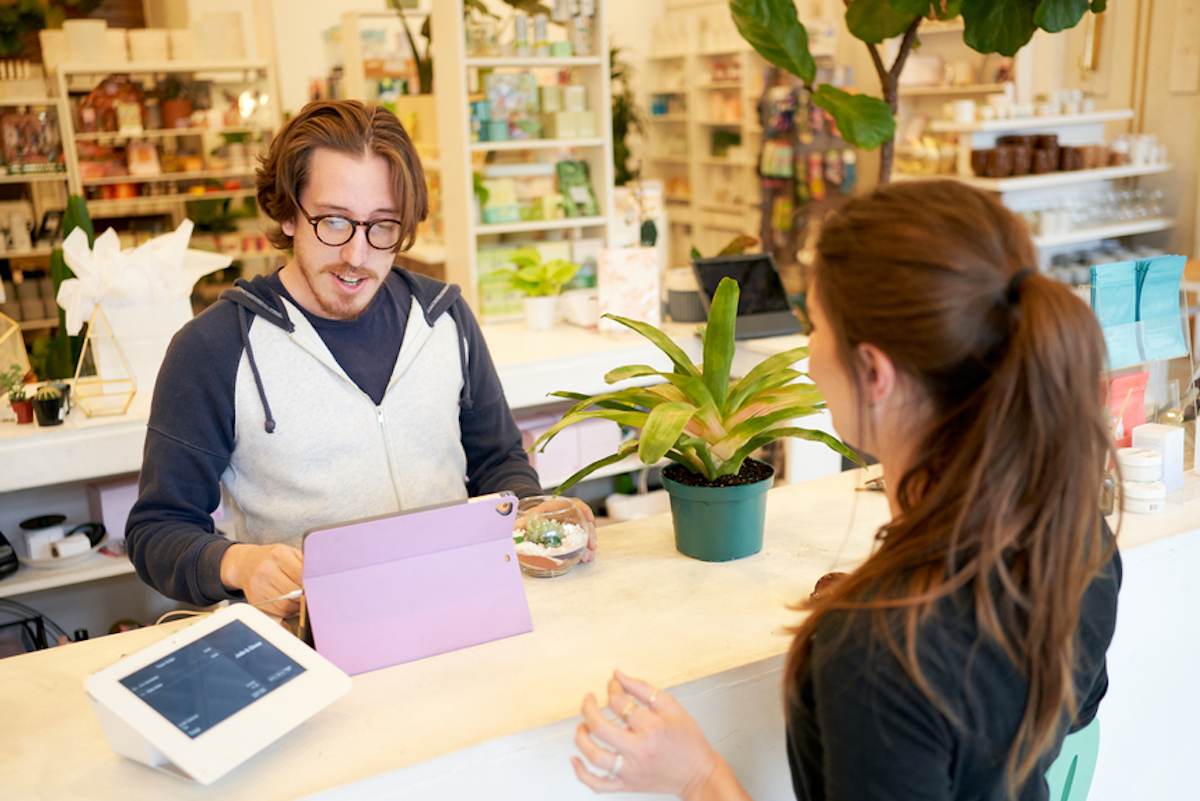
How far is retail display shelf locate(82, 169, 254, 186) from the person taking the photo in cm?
620

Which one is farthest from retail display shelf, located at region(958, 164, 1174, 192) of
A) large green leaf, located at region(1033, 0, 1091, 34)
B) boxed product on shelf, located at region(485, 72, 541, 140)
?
large green leaf, located at region(1033, 0, 1091, 34)

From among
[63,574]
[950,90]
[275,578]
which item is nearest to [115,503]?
[63,574]

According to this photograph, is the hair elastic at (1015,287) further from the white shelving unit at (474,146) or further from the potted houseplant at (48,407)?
the white shelving unit at (474,146)

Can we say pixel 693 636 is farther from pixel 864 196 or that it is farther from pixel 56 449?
pixel 56 449

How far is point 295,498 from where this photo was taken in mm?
1820

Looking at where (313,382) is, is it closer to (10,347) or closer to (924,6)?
(10,347)

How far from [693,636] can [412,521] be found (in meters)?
0.39

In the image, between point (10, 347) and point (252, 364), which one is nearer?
point (252, 364)

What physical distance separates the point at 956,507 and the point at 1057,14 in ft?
6.53

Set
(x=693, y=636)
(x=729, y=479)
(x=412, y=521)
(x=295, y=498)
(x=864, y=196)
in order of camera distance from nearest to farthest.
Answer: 1. (x=864, y=196)
2. (x=412, y=521)
3. (x=693, y=636)
4. (x=729, y=479)
5. (x=295, y=498)

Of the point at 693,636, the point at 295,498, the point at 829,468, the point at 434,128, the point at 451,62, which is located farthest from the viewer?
the point at 434,128

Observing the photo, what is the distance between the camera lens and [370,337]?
6.13ft

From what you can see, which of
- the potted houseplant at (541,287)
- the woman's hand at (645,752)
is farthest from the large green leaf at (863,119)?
the woman's hand at (645,752)

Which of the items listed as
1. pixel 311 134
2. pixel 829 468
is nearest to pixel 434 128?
pixel 829 468
